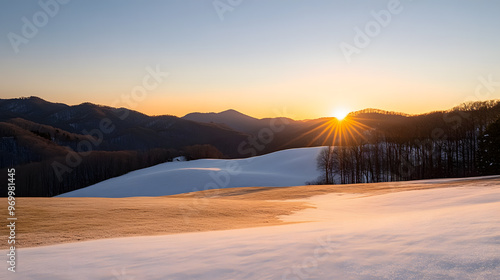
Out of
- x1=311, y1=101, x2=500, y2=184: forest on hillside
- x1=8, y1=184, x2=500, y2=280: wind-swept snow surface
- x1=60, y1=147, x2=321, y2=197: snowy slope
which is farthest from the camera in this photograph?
x1=60, y1=147, x2=321, y2=197: snowy slope

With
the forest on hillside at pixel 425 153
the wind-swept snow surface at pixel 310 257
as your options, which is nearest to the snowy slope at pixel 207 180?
the forest on hillside at pixel 425 153

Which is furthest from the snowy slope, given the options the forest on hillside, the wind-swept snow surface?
the wind-swept snow surface

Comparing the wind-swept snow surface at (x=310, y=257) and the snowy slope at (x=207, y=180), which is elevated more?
the wind-swept snow surface at (x=310, y=257)

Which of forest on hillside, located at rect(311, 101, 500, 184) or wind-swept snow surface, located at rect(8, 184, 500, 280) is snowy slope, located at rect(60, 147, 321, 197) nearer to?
forest on hillside, located at rect(311, 101, 500, 184)

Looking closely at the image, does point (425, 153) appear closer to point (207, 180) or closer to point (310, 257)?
point (207, 180)

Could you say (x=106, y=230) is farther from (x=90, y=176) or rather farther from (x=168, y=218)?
(x=90, y=176)

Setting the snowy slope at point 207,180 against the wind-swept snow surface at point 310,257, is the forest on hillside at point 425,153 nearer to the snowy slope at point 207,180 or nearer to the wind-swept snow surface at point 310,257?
the snowy slope at point 207,180

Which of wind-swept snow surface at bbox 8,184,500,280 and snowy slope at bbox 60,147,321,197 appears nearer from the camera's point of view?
wind-swept snow surface at bbox 8,184,500,280

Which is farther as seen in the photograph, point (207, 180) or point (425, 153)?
point (207, 180)

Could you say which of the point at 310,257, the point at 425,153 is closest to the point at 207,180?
the point at 425,153

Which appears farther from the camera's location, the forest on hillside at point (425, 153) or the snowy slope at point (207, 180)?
the snowy slope at point (207, 180)

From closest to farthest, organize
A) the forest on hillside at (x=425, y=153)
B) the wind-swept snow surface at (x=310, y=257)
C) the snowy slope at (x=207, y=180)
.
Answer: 1. the wind-swept snow surface at (x=310, y=257)
2. the forest on hillside at (x=425, y=153)
3. the snowy slope at (x=207, y=180)

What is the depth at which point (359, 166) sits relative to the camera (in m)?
52.8

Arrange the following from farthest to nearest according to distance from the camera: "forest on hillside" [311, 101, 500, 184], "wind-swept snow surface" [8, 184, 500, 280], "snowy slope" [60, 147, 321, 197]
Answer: "snowy slope" [60, 147, 321, 197]
"forest on hillside" [311, 101, 500, 184]
"wind-swept snow surface" [8, 184, 500, 280]
